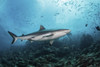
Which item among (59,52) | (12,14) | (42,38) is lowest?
(59,52)

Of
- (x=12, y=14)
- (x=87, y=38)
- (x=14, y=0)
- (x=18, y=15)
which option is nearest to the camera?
(x=87, y=38)

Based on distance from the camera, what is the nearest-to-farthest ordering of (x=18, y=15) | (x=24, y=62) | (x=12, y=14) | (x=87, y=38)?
1. (x=24, y=62)
2. (x=87, y=38)
3. (x=12, y=14)
4. (x=18, y=15)

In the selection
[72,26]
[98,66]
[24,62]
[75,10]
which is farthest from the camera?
[72,26]

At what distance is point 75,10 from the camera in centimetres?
5753

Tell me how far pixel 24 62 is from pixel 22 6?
30970 millimetres

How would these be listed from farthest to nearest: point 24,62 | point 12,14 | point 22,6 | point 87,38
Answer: point 12,14, point 22,6, point 87,38, point 24,62

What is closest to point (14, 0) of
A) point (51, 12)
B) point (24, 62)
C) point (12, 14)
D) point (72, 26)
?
point (12, 14)

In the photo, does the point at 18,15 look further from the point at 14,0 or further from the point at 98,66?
the point at 98,66

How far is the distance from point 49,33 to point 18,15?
37908mm

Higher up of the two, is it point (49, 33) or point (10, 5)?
point (10, 5)

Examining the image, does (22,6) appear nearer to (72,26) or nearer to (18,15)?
(18,15)

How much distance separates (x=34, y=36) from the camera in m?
5.75

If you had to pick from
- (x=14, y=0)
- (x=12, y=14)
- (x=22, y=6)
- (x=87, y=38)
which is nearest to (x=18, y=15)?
(x=12, y=14)

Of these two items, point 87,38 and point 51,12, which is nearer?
point 87,38
